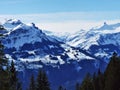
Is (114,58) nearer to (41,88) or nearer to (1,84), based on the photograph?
(41,88)

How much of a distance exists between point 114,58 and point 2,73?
19929 millimetres

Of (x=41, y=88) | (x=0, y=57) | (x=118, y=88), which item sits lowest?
(x=41, y=88)

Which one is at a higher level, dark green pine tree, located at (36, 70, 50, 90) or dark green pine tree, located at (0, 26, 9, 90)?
dark green pine tree, located at (0, 26, 9, 90)

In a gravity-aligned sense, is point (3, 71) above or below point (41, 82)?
above

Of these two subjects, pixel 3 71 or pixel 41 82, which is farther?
pixel 41 82

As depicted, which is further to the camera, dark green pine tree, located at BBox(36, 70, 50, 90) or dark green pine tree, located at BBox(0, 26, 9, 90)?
dark green pine tree, located at BBox(36, 70, 50, 90)

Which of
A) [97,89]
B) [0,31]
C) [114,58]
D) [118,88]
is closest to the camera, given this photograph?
[0,31]

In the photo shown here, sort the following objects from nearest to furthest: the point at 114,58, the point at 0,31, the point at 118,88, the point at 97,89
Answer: the point at 0,31 → the point at 118,88 → the point at 114,58 → the point at 97,89

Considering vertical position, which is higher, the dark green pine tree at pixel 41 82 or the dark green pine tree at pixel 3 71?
the dark green pine tree at pixel 3 71

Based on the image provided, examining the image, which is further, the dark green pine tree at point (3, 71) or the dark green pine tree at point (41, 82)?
the dark green pine tree at point (41, 82)

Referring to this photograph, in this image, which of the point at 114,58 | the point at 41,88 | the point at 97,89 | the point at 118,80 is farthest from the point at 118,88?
the point at 41,88

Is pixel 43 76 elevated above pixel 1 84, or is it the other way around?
pixel 1 84

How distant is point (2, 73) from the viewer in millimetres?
21062

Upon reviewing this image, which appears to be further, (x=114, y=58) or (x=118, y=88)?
(x=114, y=58)
